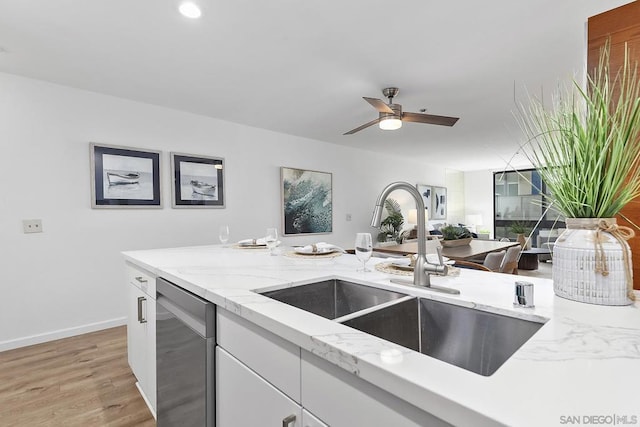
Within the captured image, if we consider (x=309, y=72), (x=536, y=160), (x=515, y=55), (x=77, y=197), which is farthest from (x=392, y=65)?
(x=77, y=197)

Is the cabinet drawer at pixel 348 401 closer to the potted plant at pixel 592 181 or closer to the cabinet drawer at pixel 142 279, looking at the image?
the potted plant at pixel 592 181

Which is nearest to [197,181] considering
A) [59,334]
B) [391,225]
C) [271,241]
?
[59,334]

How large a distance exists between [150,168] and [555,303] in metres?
3.62

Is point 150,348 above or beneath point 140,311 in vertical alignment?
beneath

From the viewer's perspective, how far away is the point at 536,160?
0.93 meters

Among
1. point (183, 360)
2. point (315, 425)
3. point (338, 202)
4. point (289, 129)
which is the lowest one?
point (183, 360)

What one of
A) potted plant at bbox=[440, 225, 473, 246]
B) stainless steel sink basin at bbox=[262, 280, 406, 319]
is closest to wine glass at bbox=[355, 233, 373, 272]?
stainless steel sink basin at bbox=[262, 280, 406, 319]

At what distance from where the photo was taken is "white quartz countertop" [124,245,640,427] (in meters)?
0.41

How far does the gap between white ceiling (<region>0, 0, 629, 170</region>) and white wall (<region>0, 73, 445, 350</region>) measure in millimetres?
227

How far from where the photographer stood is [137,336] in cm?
186

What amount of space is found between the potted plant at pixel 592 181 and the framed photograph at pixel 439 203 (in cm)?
718

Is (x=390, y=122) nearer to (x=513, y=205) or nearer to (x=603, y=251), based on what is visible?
(x=603, y=251)

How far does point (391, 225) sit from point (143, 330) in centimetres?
504

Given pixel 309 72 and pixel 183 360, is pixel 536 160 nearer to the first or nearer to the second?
pixel 183 360
